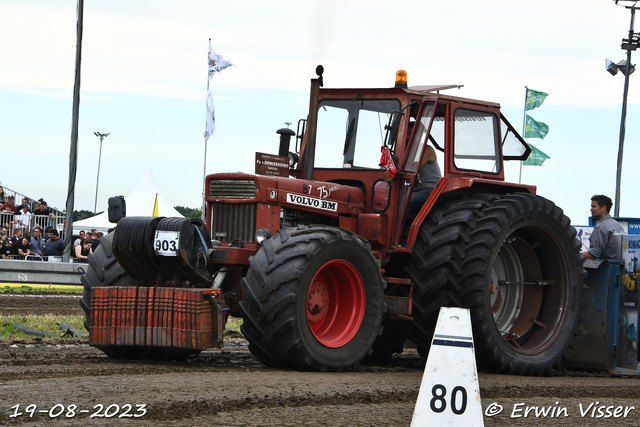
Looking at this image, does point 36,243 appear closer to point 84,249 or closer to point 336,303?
point 84,249

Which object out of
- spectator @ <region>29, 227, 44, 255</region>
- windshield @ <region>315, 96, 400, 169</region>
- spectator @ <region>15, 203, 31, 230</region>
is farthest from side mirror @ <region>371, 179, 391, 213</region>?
spectator @ <region>15, 203, 31, 230</region>

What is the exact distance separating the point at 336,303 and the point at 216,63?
21.8m

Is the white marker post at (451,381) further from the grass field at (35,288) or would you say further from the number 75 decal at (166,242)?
the grass field at (35,288)

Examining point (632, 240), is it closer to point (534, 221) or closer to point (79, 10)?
point (534, 221)

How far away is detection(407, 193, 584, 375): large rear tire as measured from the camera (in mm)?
7695

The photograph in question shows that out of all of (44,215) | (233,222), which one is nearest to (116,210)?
(233,222)

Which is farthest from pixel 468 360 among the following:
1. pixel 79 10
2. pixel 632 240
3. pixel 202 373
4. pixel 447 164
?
pixel 79 10

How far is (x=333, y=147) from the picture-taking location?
8531mm

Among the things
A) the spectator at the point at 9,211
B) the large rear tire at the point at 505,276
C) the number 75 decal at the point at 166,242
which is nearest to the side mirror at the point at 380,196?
the large rear tire at the point at 505,276

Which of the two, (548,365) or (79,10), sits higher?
(79,10)

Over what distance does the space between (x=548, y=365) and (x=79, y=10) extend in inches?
556

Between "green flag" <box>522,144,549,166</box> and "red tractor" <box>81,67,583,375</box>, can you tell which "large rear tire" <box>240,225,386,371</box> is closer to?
"red tractor" <box>81,67,583,375</box>

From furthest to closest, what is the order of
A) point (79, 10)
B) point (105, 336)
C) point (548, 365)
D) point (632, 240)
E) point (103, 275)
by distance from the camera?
point (79, 10) < point (632, 240) < point (548, 365) < point (103, 275) < point (105, 336)

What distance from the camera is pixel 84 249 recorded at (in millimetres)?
19109
